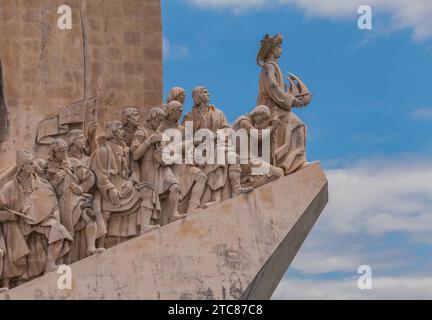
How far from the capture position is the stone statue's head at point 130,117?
628 inches

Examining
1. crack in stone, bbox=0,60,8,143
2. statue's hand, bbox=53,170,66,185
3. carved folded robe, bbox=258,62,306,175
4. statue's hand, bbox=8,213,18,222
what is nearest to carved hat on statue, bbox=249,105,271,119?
carved folded robe, bbox=258,62,306,175

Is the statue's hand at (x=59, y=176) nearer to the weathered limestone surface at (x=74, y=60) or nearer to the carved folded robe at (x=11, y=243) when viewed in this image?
the carved folded robe at (x=11, y=243)

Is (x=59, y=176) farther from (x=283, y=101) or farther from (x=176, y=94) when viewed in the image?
(x=283, y=101)

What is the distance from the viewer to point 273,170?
1598 cm

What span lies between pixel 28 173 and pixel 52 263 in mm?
1010

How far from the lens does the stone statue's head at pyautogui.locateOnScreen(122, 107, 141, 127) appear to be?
15961 millimetres

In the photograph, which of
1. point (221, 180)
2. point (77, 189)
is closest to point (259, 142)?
point (221, 180)

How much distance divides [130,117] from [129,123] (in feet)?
0.24

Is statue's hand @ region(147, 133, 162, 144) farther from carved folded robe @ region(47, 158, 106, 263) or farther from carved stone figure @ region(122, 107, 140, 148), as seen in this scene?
carved folded robe @ region(47, 158, 106, 263)

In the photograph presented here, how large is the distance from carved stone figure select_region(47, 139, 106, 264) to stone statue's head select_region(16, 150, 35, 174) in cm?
30
